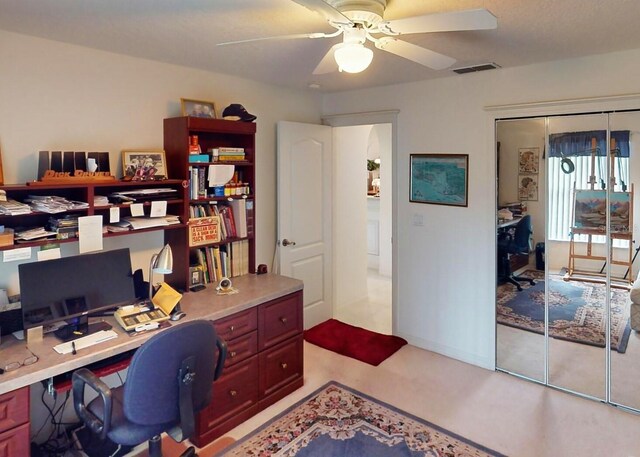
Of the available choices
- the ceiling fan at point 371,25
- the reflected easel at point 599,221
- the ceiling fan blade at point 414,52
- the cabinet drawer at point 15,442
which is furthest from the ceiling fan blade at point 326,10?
the reflected easel at point 599,221

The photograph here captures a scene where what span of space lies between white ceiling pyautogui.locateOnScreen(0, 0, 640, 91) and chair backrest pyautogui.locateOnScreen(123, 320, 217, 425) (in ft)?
4.72

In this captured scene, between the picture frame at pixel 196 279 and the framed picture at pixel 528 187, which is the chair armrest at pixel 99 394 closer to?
the picture frame at pixel 196 279

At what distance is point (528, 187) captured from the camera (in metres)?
3.21

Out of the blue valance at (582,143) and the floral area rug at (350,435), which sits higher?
the blue valance at (582,143)

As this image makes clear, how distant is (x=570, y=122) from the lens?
3.01 meters

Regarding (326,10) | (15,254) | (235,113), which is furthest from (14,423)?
(235,113)

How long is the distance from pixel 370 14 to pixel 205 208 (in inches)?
71.4

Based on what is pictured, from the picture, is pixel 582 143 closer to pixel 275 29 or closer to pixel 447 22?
pixel 447 22

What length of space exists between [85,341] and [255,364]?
107 cm

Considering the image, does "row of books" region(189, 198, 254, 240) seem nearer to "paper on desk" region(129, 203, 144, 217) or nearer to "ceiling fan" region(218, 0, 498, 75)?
"paper on desk" region(129, 203, 144, 217)

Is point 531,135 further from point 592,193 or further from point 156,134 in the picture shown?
point 156,134

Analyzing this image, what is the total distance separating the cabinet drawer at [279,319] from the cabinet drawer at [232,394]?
6.6 inches

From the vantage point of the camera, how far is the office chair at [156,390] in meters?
1.81

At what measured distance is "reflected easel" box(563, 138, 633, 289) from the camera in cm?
288
